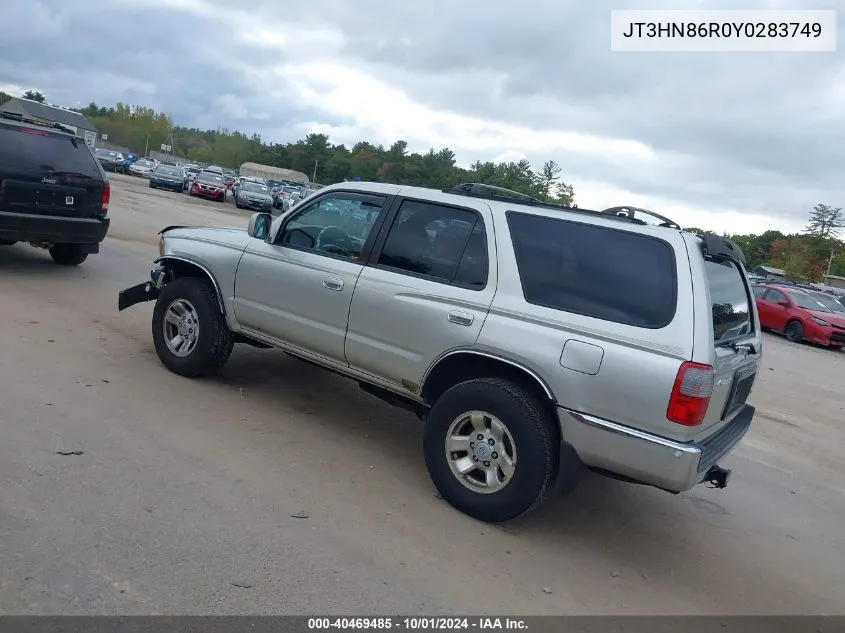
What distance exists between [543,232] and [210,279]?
9.42ft

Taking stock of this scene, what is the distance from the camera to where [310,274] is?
5.16m

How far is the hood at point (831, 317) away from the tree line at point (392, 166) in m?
4.89

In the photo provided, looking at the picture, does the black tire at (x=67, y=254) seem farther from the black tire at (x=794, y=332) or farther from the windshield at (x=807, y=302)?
the windshield at (x=807, y=302)

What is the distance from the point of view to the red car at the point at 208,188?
36469mm

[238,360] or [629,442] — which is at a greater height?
[629,442]

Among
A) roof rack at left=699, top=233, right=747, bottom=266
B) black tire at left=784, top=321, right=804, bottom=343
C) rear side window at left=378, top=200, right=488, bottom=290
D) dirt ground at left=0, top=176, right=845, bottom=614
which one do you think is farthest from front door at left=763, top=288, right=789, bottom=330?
rear side window at left=378, top=200, right=488, bottom=290

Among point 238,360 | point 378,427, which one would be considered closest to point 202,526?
point 378,427

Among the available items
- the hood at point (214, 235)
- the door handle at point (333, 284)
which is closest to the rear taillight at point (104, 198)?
the hood at point (214, 235)

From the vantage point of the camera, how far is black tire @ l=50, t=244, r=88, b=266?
10.3m

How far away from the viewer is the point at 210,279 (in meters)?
5.78

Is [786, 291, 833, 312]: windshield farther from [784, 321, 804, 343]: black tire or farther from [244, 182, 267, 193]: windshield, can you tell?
→ [244, 182, 267, 193]: windshield

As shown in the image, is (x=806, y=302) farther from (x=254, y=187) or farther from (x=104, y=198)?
(x=254, y=187)

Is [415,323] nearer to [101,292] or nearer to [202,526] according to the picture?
[202,526]

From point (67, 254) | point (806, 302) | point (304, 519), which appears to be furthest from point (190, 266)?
point (806, 302)
